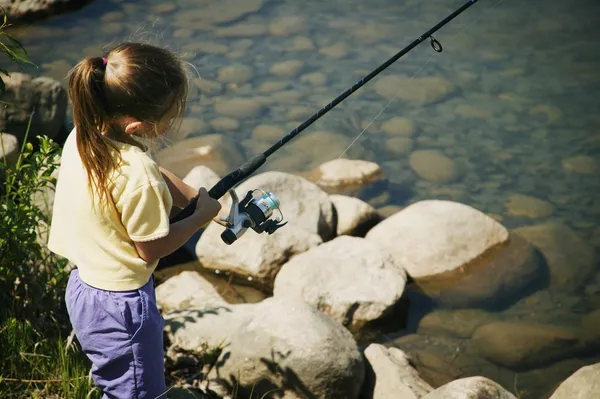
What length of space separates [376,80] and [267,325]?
4535 mm

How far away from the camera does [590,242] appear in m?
5.42

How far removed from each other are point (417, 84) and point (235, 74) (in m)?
1.90

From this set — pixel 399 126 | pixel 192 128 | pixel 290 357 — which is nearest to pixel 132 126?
pixel 290 357

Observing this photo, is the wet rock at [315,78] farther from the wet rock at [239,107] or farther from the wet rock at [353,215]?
the wet rock at [353,215]

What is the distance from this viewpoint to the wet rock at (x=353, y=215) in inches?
206

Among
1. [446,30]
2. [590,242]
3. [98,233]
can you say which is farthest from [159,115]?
[446,30]

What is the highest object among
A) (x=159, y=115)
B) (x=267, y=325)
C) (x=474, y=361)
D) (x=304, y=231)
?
(x=159, y=115)

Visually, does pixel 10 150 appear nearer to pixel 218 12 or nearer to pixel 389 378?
pixel 389 378

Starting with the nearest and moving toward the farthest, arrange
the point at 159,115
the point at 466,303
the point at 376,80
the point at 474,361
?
the point at 159,115
the point at 474,361
the point at 466,303
the point at 376,80

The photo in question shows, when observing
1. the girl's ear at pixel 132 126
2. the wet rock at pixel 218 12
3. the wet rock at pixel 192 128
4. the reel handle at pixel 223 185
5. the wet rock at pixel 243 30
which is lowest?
the wet rock at pixel 192 128

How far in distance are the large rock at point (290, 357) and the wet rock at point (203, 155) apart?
9.22 ft

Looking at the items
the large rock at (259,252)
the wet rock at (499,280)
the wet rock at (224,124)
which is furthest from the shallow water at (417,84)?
the large rock at (259,252)

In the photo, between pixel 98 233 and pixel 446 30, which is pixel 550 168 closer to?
pixel 446 30

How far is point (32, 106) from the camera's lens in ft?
19.2
